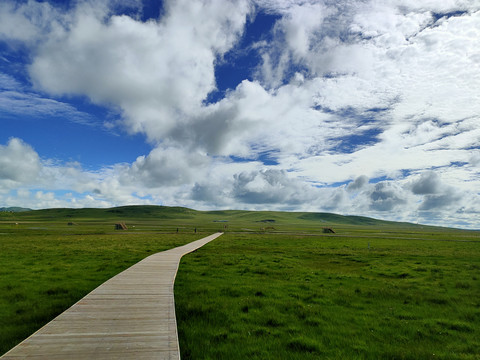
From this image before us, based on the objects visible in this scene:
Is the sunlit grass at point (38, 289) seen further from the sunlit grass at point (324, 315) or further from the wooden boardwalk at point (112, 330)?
the sunlit grass at point (324, 315)

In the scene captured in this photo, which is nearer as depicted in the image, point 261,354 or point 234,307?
point 261,354

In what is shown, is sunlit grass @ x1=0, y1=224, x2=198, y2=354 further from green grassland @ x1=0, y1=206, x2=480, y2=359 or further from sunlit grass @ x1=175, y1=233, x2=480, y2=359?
sunlit grass @ x1=175, y1=233, x2=480, y2=359

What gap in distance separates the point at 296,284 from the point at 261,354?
32.1 ft

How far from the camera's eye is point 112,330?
8.14 m

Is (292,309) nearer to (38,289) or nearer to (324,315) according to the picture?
(324,315)

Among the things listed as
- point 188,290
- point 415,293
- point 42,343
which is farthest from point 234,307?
point 415,293

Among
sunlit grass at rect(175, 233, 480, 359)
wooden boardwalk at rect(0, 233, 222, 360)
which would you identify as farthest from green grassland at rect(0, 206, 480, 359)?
wooden boardwalk at rect(0, 233, 222, 360)

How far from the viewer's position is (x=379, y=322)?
1102 centimetres

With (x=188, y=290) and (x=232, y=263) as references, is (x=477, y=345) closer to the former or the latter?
(x=188, y=290)

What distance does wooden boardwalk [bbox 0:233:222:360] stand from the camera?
671 cm

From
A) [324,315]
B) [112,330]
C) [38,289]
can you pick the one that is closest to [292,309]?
[324,315]

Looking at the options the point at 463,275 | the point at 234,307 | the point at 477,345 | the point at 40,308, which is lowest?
the point at 463,275

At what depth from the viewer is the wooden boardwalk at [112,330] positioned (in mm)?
6707

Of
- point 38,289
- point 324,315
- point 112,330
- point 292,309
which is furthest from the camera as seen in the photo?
point 38,289
